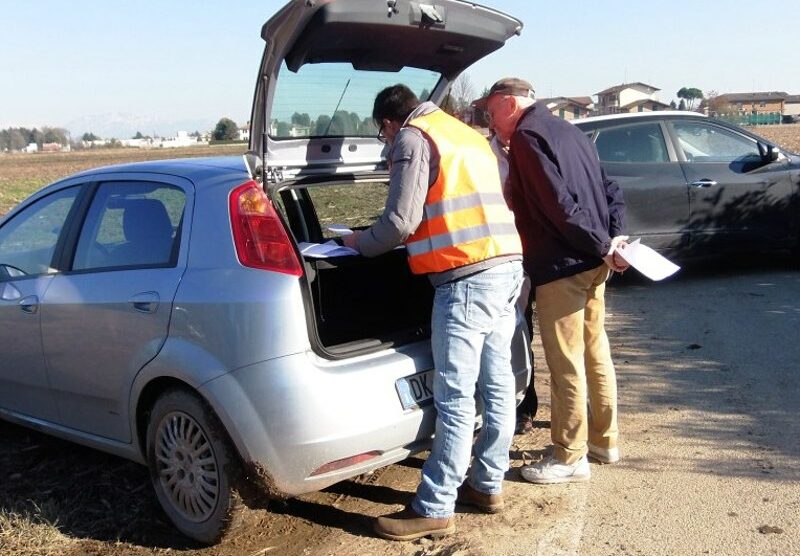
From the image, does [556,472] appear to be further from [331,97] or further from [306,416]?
[331,97]

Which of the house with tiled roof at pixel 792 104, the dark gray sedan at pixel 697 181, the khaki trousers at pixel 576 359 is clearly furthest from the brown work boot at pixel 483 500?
the house with tiled roof at pixel 792 104

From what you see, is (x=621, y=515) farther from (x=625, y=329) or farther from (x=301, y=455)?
(x=625, y=329)

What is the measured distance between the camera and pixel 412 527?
11.6 feet

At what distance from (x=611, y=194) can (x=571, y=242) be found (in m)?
0.54

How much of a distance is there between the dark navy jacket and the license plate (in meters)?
0.77

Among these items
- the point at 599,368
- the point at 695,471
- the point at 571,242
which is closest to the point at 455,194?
the point at 571,242

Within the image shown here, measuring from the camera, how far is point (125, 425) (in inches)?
154

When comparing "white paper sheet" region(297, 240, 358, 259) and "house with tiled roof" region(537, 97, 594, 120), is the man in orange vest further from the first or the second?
"house with tiled roof" region(537, 97, 594, 120)

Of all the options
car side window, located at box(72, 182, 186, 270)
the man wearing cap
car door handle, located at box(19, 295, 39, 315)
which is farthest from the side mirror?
car door handle, located at box(19, 295, 39, 315)

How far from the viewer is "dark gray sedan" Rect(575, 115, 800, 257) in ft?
26.3

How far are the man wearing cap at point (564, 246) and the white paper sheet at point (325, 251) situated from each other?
2.99 feet

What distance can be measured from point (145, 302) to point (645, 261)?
2.34 meters

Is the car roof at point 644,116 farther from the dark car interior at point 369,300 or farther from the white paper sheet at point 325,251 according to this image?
the white paper sheet at point 325,251

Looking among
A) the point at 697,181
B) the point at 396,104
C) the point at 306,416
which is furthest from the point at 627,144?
the point at 306,416
